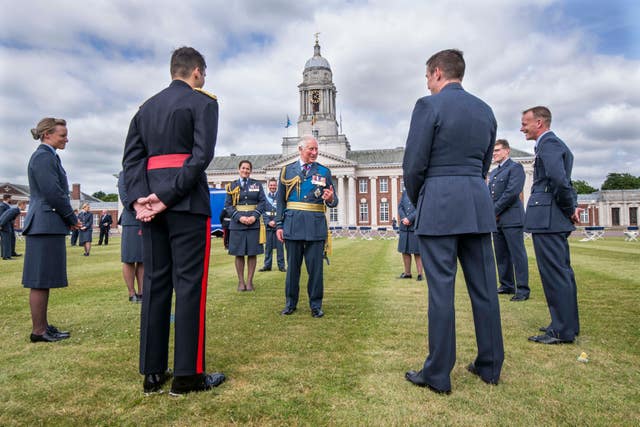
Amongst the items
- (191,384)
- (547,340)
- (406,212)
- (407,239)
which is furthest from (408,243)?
(191,384)

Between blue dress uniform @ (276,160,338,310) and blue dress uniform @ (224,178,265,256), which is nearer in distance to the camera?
blue dress uniform @ (276,160,338,310)

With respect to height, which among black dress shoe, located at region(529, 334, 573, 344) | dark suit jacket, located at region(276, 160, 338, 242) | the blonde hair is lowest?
black dress shoe, located at region(529, 334, 573, 344)

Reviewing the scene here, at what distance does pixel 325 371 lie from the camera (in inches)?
154

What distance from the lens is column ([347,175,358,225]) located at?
80312 mm

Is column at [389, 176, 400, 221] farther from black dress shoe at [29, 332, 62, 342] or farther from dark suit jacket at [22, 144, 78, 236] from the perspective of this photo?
black dress shoe at [29, 332, 62, 342]

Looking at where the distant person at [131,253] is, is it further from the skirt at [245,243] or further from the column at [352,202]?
the column at [352,202]

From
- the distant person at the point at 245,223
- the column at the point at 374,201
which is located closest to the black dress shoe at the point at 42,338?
the distant person at the point at 245,223

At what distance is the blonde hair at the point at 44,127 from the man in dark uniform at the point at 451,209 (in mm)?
4373

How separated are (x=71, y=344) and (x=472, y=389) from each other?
14.3 feet

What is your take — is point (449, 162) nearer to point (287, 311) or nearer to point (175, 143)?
point (175, 143)

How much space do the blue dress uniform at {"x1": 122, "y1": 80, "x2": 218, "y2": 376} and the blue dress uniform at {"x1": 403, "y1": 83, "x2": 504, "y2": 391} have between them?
1788mm

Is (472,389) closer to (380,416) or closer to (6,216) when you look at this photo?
(380,416)

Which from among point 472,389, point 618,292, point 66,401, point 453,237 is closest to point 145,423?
point 66,401

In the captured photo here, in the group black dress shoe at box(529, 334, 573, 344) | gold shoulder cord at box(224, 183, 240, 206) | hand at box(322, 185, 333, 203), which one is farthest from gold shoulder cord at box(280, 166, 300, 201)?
black dress shoe at box(529, 334, 573, 344)
